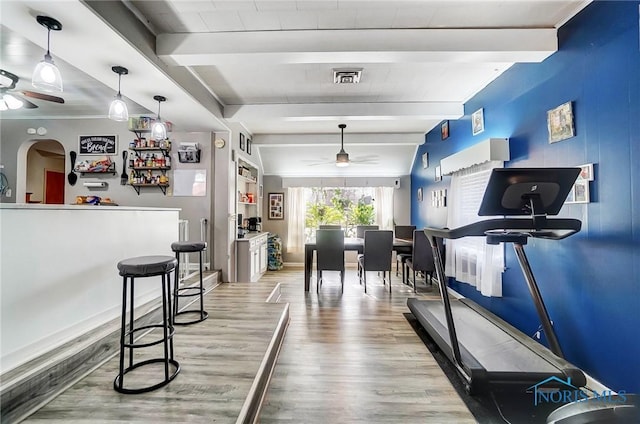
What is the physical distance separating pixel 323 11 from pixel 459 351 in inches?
111

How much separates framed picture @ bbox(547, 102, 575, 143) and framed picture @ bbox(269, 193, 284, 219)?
17.3 feet

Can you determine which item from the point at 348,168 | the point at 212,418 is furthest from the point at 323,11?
the point at 348,168

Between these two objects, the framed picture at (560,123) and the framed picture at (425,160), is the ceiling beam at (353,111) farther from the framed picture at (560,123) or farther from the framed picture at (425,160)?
the framed picture at (560,123)

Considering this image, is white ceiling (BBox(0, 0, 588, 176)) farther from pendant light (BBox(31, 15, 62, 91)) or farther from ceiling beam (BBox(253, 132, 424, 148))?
ceiling beam (BBox(253, 132, 424, 148))

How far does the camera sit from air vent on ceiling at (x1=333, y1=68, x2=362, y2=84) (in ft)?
9.85

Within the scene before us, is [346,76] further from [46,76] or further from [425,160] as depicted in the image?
[425,160]

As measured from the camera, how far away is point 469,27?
2.34 m

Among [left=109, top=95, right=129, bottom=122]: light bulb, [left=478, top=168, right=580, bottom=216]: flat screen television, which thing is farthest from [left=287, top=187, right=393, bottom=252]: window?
[left=478, top=168, right=580, bottom=216]: flat screen television

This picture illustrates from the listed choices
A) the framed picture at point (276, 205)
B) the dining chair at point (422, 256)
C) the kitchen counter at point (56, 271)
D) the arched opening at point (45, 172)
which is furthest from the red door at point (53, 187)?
the dining chair at point (422, 256)

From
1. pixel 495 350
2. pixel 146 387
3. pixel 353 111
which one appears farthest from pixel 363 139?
pixel 146 387

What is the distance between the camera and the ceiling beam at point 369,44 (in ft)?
7.61

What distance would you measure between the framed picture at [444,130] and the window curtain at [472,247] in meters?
0.95

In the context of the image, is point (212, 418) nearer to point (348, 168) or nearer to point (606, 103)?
point (606, 103)

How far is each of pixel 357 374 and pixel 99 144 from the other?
15.2ft
